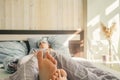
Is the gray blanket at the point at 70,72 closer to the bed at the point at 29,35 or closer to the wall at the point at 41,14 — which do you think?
the bed at the point at 29,35

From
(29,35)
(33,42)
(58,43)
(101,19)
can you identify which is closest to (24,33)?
(29,35)

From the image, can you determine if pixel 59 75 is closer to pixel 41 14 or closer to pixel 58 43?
pixel 58 43

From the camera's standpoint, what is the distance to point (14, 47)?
3.02 metres

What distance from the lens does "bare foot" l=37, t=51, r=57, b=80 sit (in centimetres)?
109

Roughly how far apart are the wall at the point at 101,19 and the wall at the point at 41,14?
0.56 feet

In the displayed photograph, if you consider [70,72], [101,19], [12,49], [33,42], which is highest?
[101,19]

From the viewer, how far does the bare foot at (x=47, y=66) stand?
1.09m

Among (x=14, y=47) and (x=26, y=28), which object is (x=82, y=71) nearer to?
(x=14, y=47)

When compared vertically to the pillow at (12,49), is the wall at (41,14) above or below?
above

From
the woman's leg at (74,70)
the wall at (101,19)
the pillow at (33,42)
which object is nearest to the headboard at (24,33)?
the pillow at (33,42)

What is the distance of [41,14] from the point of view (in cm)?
343

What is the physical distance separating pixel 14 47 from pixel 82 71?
75.9 inches

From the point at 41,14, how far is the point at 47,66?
7.83ft

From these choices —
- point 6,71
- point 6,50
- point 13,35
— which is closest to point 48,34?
point 13,35
